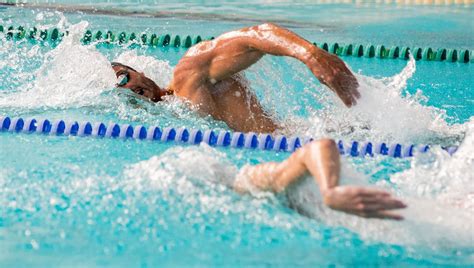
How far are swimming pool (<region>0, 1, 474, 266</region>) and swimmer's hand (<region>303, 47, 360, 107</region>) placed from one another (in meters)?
0.23

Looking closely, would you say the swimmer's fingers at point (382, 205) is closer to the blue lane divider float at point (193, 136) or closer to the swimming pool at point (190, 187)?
the swimming pool at point (190, 187)

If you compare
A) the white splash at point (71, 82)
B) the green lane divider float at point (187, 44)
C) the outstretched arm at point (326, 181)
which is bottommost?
the green lane divider float at point (187, 44)

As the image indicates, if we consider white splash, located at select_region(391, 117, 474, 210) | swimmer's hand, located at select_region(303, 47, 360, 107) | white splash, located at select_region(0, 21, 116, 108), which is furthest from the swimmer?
white splash, located at select_region(391, 117, 474, 210)

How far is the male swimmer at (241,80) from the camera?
2.51 meters

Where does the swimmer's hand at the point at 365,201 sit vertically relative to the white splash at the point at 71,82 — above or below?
above

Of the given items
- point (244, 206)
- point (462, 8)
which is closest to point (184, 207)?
point (244, 206)

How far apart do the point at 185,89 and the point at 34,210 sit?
3.40 ft

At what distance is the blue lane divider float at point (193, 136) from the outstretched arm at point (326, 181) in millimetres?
813

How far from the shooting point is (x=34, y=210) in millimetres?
2578

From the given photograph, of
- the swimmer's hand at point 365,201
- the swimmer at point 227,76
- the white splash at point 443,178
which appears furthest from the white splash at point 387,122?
the swimmer's hand at point 365,201

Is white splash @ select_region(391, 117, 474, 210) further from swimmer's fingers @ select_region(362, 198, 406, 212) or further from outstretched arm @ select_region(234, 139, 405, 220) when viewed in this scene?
swimmer's fingers @ select_region(362, 198, 406, 212)

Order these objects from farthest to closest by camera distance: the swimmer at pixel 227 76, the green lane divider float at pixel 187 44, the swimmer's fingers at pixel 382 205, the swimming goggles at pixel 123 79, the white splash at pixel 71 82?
the green lane divider float at pixel 187 44, the white splash at pixel 71 82, the swimming goggles at pixel 123 79, the swimmer at pixel 227 76, the swimmer's fingers at pixel 382 205

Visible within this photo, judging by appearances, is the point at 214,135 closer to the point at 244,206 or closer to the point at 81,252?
the point at 244,206

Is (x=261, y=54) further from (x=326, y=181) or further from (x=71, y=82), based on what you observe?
(x=326, y=181)
